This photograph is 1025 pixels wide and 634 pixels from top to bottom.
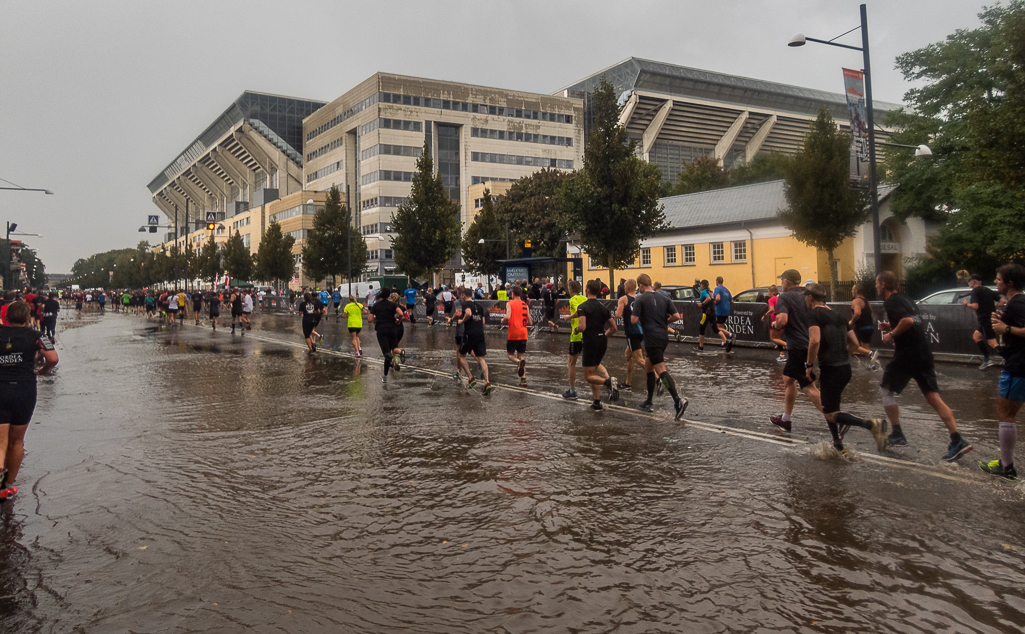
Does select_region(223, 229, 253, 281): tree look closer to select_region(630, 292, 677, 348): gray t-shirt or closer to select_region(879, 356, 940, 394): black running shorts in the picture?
select_region(630, 292, 677, 348): gray t-shirt

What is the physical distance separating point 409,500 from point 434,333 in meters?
21.5

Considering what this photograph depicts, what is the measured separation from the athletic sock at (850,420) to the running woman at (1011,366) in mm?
1045

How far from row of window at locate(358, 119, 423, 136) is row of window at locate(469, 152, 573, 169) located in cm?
751

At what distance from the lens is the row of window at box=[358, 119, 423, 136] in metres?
78.3

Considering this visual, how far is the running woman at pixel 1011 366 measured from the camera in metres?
5.93

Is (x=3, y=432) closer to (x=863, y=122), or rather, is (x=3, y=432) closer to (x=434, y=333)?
(x=863, y=122)

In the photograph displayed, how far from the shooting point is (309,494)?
236 inches

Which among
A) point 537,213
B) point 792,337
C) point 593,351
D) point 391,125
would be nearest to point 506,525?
point 792,337

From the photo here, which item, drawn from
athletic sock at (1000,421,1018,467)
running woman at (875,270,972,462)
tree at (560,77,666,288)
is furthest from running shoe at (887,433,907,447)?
tree at (560,77,666,288)

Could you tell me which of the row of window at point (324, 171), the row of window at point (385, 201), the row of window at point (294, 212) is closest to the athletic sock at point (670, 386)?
the row of window at point (385, 201)

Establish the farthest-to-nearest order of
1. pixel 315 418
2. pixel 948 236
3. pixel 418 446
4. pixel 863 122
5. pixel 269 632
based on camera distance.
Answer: pixel 948 236, pixel 863 122, pixel 315 418, pixel 418 446, pixel 269 632

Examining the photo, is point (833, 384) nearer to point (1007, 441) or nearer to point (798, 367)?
point (798, 367)

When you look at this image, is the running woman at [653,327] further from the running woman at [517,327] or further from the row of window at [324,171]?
the row of window at [324,171]

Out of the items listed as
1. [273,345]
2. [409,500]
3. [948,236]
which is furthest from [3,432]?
[948,236]
